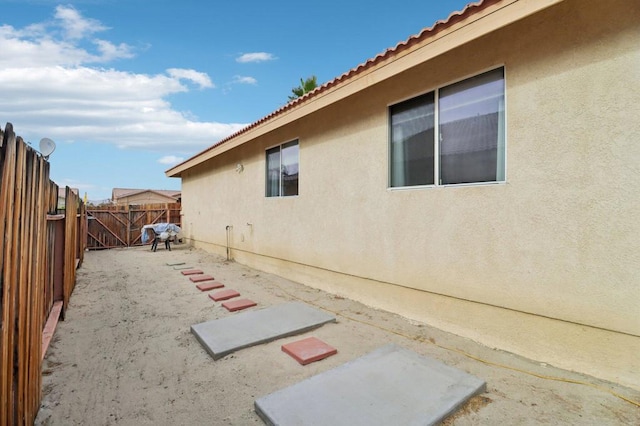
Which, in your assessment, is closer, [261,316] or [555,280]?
[555,280]

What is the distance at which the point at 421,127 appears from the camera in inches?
187

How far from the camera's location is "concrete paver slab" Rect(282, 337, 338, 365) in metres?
3.67

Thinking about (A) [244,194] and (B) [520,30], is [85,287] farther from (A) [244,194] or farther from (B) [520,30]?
(B) [520,30]

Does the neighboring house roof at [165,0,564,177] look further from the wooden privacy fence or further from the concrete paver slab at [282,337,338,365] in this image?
the wooden privacy fence

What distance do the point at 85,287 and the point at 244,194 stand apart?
183 inches

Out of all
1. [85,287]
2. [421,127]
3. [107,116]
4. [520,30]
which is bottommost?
[85,287]

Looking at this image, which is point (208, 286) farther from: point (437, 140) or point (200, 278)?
point (437, 140)

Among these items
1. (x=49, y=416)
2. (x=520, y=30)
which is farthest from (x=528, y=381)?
(x=49, y=416)

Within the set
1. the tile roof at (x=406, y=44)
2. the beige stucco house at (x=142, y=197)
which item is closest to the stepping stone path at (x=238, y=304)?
the tile roof at (x=406, y=44)

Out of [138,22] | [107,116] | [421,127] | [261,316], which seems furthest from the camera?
[107,116]

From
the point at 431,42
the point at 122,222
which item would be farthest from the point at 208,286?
the point at 122,222

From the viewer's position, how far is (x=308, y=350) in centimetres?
385

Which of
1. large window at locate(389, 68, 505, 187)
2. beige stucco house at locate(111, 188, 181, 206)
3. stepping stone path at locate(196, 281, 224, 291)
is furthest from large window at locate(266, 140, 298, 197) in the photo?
beige stucco house at locate(111, 188, 181, 206)

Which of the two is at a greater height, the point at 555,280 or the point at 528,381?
the point at 555,280
